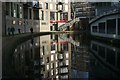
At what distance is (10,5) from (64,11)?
37.0 ft

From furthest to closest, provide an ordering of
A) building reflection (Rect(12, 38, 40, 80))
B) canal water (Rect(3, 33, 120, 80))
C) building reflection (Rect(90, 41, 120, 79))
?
building reflection (Rect(90, 41, 120, 79)) < building reflection (Rect(12, 38, 40, 80)) < canal water (Rect(3, 33, 120, 80))

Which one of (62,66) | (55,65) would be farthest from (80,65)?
(55,65)

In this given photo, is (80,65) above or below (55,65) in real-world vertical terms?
below

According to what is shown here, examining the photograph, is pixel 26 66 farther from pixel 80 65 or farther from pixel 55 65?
pixel 80 65

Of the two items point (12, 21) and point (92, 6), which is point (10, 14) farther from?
point (92, 6)

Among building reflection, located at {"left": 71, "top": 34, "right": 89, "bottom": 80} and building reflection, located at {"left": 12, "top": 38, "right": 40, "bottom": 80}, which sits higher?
building reflection, located at {"left": 12, "top": 38, "right": 40, "bottom": 80}

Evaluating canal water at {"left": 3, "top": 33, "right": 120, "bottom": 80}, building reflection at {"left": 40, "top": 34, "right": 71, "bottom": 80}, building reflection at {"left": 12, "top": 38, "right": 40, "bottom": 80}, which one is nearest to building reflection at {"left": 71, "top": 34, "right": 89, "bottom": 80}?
canal water at {"left": 3, "top": 33, "right": 120, "bottom": 80}

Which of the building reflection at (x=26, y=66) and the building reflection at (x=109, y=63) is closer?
the building reflection at (x=26, y=66)

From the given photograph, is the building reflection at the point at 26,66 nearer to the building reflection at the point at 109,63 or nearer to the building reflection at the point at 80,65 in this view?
the building reflection at the point at 80,65

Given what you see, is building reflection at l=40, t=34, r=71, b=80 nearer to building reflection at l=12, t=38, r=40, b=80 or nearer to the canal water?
the canal water

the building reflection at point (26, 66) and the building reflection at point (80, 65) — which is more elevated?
the building reflection at point (26, 66)

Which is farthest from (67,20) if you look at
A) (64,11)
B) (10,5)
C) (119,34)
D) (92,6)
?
(10,5)

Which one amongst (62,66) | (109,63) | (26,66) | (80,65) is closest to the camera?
(62,66)

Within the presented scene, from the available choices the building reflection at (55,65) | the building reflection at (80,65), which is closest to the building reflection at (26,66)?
the building reflection at (55,65)
